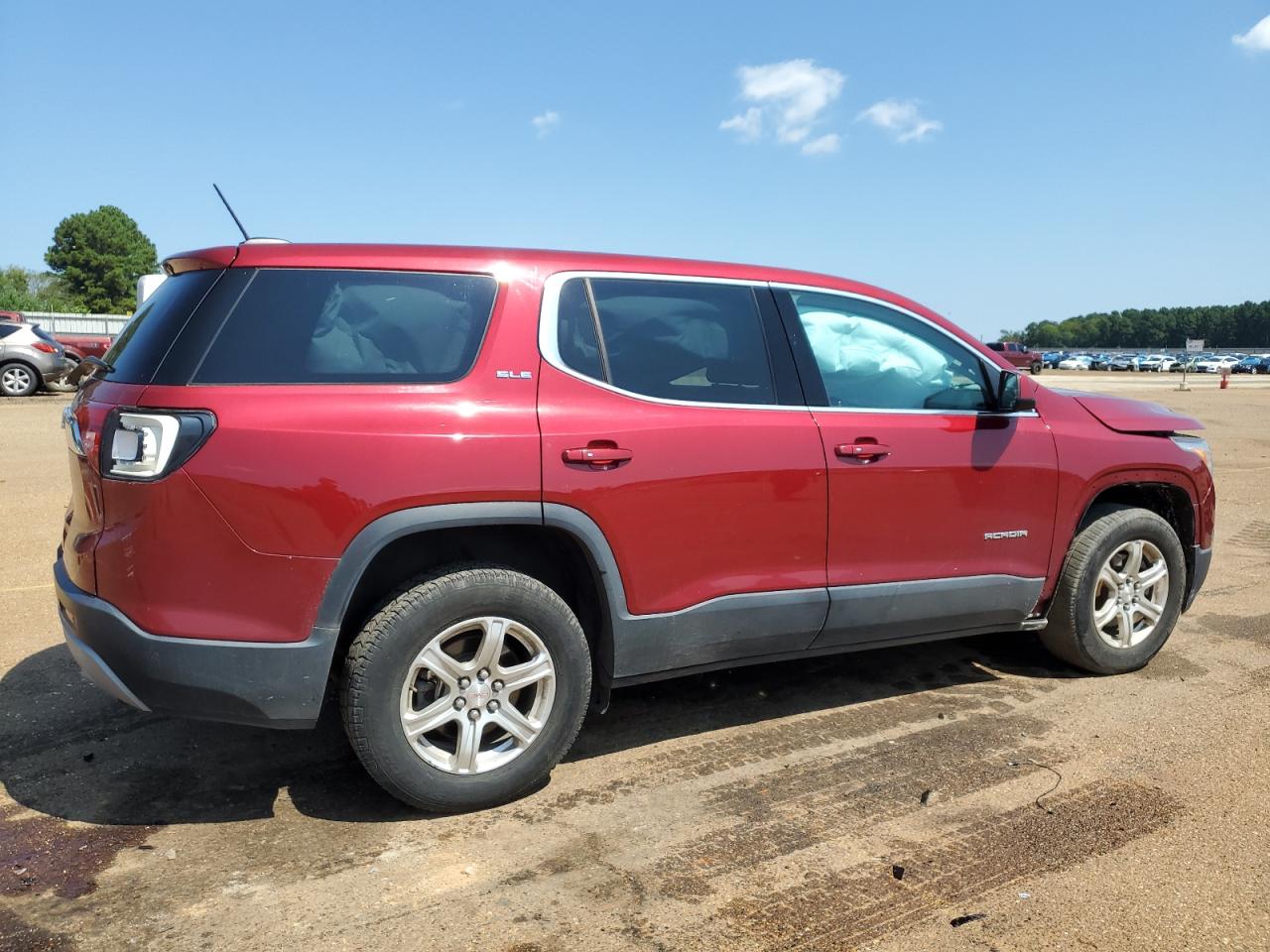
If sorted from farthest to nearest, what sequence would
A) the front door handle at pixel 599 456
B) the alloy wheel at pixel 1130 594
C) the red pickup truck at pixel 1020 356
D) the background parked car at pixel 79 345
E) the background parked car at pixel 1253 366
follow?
the background parked car at pixel 1253 366
the red pickup truck at pixel 1020 356
the background parked car at pixel 79 345
the alloy wheel at pixel 1130 594
the front door handle at pixel 599 456

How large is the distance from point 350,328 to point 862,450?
1.95 m

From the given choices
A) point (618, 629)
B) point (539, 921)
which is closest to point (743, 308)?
point (618, 629)

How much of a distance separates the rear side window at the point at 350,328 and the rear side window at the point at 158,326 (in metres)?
0.11

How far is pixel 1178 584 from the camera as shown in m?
4.80

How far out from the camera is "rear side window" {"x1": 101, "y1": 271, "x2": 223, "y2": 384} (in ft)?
10.0

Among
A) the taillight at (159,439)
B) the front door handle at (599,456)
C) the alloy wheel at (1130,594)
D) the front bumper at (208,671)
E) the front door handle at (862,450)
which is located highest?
the taillight at (159,439)

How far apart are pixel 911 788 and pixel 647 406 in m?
1.64

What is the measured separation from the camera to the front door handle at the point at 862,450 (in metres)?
3.80

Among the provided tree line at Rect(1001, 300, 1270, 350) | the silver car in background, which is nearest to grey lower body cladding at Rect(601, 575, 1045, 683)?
the silver car in background

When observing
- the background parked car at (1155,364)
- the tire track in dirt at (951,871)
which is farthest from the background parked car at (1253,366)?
the tire track in dirt at (951,871)

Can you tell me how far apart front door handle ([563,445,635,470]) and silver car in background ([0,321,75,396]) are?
61.8 feet

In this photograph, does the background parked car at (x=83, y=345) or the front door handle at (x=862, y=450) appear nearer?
the front door handle at (x=862, y=450)

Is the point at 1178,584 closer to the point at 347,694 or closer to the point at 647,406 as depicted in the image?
the point at 647,406

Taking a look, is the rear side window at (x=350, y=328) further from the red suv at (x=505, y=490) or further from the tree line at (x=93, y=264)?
the tree line at (x=93, y=264)
